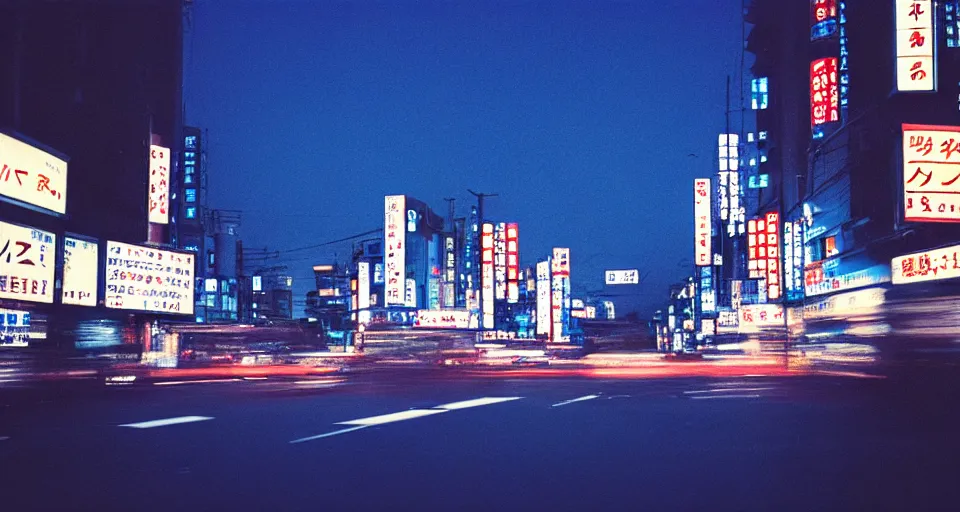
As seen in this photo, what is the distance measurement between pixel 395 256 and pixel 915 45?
133 feet

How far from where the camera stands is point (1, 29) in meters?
23.9

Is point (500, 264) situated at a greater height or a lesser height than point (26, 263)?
greater

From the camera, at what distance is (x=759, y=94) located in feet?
191

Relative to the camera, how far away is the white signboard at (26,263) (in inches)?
721

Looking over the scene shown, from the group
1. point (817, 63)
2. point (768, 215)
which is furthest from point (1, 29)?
point (768, 215)

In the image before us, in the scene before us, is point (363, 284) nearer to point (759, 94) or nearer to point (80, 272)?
point (759, 94)

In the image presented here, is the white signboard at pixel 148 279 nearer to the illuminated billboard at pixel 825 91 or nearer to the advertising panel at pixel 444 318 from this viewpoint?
the illuminated billboard at pixel 825 91

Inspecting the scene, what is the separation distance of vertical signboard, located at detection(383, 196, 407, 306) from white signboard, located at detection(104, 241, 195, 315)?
2965 centimetres

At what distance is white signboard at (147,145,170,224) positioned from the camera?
3572 cm

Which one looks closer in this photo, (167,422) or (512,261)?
(167,422)

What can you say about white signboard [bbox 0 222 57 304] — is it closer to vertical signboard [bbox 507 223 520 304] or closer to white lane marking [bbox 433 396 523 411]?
white lane marking [bbox 433 396 523 411]

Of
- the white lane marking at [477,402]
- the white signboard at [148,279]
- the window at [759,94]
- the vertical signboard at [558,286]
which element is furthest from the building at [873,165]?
the vertical signboard at [558,286]

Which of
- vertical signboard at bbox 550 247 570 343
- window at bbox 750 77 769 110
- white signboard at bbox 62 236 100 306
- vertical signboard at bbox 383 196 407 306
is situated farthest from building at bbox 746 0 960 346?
vertical signboard at bbox 550 247 570 343

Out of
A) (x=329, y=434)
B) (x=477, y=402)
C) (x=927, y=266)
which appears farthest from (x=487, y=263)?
(x=329, y=434)
